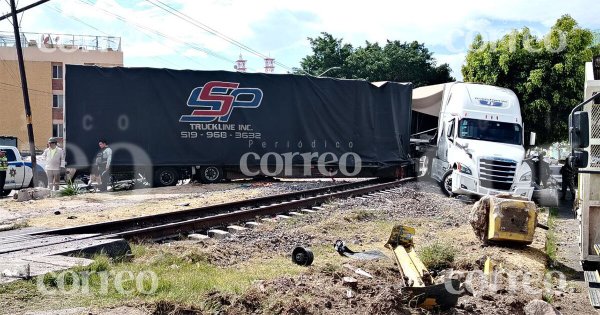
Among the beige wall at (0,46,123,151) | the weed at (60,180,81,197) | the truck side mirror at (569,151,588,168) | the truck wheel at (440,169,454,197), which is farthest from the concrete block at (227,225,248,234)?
the beige wall at (0,46,123,151)

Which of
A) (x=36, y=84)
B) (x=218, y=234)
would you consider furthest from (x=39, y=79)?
(x=218, y=234)

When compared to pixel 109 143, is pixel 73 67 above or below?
above

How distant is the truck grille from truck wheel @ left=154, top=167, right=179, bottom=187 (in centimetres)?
956

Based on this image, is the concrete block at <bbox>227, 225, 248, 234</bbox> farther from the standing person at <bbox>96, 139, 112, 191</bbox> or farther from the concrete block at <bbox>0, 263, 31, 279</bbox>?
the standing person at <bbox>96, 139, 112, 191</bbox>

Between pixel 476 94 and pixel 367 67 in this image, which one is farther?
pixel 367 67

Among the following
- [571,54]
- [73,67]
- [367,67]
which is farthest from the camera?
[367,67]

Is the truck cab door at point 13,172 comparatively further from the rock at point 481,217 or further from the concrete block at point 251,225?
the rock at point 481,217

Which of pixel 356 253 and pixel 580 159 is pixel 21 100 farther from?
pixel 580 159

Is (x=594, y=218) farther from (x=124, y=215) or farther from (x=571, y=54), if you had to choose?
(x=571, y=54)

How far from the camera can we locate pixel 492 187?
15.9 m

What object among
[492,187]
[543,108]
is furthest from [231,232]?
[543,108]

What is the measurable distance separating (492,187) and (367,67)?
27.3m

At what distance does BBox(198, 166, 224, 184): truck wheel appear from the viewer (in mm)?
19500

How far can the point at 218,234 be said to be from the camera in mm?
9648
